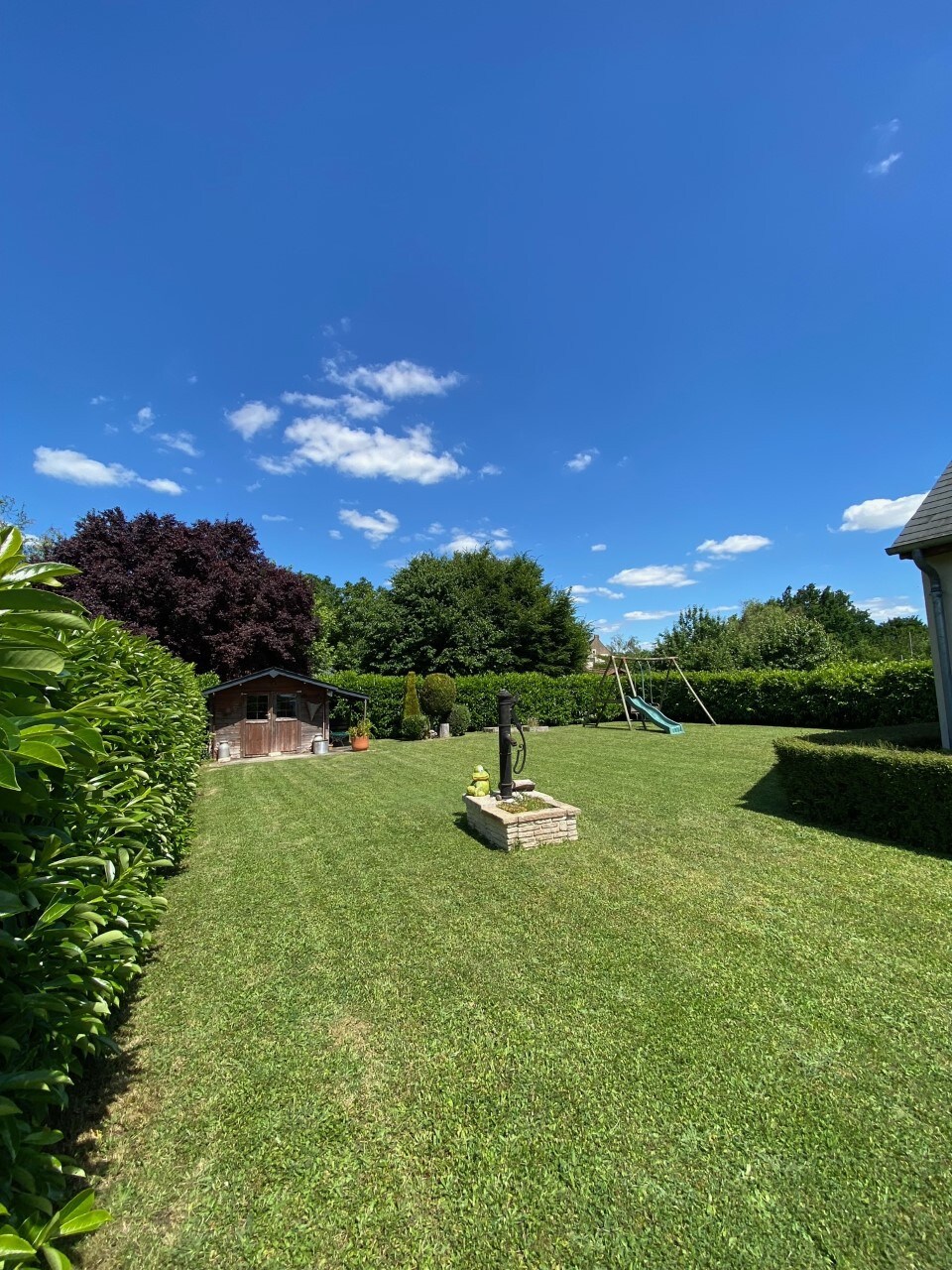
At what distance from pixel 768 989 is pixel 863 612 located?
7005cm

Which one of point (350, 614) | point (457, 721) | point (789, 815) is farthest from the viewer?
point (350, 614)

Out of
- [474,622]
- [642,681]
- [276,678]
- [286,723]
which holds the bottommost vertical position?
[286,723]

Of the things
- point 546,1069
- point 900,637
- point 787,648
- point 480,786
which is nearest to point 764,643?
point 787,648

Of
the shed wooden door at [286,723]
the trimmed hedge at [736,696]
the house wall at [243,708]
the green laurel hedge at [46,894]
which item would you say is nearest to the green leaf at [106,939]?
the green laurel hedge at [46,894]

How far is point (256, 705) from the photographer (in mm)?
15797

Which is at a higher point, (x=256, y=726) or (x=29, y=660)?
(x=29, y=660)

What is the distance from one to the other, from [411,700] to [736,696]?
11.1 metres

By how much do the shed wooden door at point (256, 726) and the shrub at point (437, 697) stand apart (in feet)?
16.9

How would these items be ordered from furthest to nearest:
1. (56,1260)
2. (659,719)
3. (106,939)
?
(659,719), (106,939), (56,1260)

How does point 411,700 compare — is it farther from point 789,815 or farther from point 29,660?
point 29,660

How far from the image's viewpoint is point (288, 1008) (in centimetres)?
289

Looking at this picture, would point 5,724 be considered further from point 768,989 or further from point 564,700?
point 564,700

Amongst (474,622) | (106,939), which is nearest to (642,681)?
(474,622)

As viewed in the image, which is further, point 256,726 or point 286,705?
point 286,705
